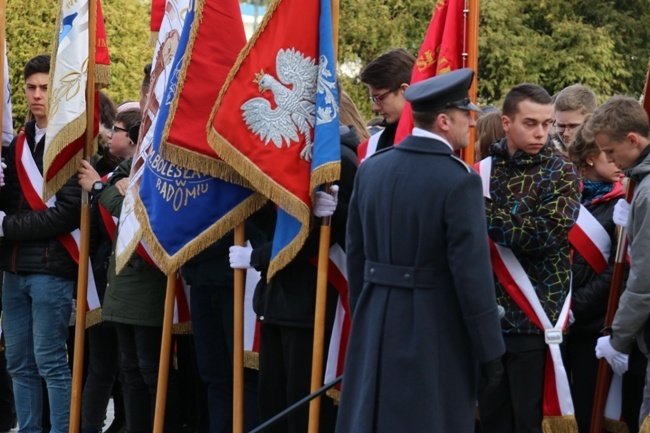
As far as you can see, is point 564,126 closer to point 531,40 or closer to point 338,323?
point 338,323

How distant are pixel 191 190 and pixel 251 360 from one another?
95 centimetres

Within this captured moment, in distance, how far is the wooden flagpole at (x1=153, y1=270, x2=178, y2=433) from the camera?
691 centimetres

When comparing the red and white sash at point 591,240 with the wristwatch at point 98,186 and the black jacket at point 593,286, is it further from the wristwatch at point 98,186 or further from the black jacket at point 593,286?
the wristwatch at point 98,186

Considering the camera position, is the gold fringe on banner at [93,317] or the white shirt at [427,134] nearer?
the white shirt at [427,134]

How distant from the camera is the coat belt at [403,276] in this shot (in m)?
5.03

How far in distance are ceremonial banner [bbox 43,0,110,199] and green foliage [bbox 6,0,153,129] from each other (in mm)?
9935

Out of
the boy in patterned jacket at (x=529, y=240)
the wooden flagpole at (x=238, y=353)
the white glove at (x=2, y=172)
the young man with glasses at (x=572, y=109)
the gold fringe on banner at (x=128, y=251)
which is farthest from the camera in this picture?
the white glove at (x=2, y=172)

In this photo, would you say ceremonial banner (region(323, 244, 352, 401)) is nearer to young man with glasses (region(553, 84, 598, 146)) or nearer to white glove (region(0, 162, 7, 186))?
young man with glasses (region(553, 84, 598, 146))

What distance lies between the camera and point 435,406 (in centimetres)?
504

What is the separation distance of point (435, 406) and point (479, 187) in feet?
2.83

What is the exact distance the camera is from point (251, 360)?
688 cm

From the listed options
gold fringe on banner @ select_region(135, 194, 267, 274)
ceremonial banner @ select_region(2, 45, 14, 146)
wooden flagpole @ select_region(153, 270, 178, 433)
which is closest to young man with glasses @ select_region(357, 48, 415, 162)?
gold fringe on banner @ select_region(135, 194, 267, 274)

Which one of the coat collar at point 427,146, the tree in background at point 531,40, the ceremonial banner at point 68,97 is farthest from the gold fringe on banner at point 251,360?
the tree in background at point 531,40

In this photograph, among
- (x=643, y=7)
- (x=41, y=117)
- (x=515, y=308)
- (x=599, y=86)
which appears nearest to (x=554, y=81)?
(x=599, y=86)
